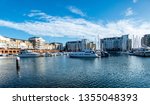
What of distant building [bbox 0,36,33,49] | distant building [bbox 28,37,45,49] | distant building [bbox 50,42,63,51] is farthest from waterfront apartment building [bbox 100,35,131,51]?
distant building [bbox 0,36,33,49]

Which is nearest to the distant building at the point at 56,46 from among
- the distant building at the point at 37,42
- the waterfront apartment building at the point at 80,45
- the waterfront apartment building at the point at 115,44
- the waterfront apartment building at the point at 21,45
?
the waterfront apartment building at the point at 21,45

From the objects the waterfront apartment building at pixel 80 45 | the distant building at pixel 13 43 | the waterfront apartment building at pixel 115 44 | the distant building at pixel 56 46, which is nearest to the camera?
the distant building at pixel 13 43

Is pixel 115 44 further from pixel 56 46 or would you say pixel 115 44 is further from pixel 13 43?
pixel 13 43

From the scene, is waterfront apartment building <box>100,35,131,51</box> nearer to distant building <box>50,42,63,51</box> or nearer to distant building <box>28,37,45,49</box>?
distant building <box>50,42,63,51</box>

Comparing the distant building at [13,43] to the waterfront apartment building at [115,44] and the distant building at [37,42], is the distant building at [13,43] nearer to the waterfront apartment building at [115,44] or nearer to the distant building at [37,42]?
the distant building at [37,42]

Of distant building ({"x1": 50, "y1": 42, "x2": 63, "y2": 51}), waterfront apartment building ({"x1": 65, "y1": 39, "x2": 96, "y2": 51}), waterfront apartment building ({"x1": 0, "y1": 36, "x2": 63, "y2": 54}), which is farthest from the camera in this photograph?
distant building ({"x1": 50, "y1": 42, "x2": 63, "y2": 51})

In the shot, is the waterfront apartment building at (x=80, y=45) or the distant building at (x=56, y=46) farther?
the distant building at (x=56, y=46)

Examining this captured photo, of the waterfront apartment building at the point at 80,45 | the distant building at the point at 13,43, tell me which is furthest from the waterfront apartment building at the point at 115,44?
the distant building at the point at 13,43

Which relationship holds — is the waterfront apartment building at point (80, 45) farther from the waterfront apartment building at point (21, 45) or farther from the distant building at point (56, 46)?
the waterfront apartment building at point (21, 45)

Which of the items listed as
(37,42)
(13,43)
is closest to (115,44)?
→ (37,42)

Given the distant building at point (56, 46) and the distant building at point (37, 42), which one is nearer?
the distant building at point (37, 42)

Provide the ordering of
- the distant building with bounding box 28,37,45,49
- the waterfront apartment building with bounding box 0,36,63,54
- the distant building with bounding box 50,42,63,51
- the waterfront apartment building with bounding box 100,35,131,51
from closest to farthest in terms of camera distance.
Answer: the waterfront apartment building with bounding box 0,36,63,54 → the waterfront apartment building with bounding box 100,35,131,51 → the distant building with bounding box 28,37,45,49 → the distant building with bounding box 50,42,63,51

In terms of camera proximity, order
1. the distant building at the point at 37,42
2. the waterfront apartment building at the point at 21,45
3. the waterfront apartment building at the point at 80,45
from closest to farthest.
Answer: the waterfront apartment building at the point at 21,45, the distant building at the point at 37,42, the waterfront apartment building at the point at 80,45

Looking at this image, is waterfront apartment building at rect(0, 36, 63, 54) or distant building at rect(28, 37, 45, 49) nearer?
waterfront apartment building at rect(0, 36, 63, 54)
